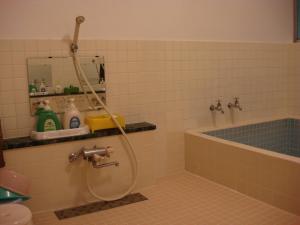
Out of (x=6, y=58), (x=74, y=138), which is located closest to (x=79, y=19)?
(x=6, y=58)

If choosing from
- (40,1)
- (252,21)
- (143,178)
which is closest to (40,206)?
(143,178)

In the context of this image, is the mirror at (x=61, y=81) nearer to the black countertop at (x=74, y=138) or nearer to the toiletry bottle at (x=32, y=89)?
the toiletry bottle at (x=32, y=89)

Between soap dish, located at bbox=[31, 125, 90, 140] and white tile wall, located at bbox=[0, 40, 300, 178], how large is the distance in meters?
0.13

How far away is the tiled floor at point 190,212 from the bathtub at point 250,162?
7cm

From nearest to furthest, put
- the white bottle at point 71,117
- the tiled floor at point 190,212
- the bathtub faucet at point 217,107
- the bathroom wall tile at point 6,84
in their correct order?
1. the tiled floor at point 190,212
2. the bathroom wall tile at point 6,84
3. the white bottle at point 71,117
4. the bathtub faucet at point 217,107

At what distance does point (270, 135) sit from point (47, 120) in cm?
194

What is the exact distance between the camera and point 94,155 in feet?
6.50

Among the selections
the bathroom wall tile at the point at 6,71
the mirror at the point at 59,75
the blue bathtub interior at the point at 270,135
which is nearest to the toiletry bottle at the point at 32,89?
the mirror at the point at 59,75

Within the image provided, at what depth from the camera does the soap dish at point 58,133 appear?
192 centimetres

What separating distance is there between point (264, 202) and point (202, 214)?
404mm

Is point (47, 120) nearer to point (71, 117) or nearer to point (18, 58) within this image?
point (71, 117)

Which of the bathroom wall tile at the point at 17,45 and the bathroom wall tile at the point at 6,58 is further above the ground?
the bathroom wall tile at the point at 17,45

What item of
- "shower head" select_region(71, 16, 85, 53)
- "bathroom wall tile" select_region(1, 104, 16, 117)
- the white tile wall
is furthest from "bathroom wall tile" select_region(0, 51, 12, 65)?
"shower head" select_region(71, 16, 85, 53)

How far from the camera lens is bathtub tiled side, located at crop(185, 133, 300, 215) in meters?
1.86
